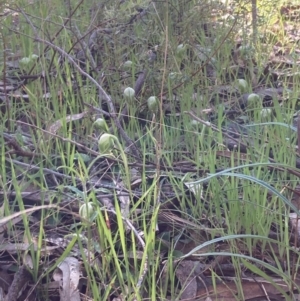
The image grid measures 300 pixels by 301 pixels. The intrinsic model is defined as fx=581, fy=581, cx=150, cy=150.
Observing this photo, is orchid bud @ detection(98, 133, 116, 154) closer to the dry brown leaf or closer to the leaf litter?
the leaf litter

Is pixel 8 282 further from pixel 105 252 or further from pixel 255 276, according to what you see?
pixel 255 276

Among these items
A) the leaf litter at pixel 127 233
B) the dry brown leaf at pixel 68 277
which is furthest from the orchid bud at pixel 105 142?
the dry brown leaf at pixel 68 277

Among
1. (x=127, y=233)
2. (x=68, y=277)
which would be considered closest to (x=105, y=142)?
(x=127, y=233)

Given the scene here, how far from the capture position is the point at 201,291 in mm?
1231

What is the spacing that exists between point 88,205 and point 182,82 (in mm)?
962

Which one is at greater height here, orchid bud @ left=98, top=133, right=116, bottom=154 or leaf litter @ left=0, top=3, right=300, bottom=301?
orchid bud @ left=98, top=133, right=116, bottom=154

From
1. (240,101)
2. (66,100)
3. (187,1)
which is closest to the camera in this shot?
(66,100)

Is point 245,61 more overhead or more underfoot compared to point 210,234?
more overhead

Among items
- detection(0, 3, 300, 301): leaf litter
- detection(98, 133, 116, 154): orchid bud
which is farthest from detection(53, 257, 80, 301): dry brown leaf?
detection(98, 133, 116, 154): orchid bud

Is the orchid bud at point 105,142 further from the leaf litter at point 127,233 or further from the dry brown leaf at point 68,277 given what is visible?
the dry brown leaf at point 68,277

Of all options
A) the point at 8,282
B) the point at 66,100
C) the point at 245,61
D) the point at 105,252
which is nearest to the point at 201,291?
the point at 105,252

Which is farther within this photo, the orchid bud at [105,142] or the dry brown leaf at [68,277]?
the orchid bud at [105,142]

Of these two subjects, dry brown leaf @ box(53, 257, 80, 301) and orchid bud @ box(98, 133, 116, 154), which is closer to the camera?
dry brown leaf @ box(53, 257, 80, 301)

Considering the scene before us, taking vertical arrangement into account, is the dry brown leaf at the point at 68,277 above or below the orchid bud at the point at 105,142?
below
